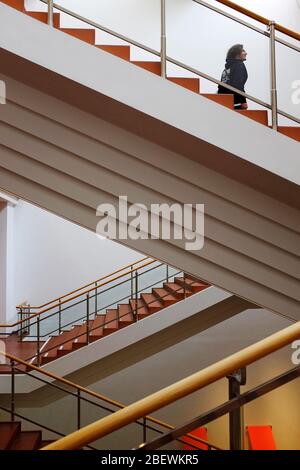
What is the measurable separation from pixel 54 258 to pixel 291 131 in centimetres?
851

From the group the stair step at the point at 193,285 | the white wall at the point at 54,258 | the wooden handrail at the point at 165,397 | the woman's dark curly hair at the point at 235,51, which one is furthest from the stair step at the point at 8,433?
the white wall at the point at 54,258

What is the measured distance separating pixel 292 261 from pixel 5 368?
231 inches

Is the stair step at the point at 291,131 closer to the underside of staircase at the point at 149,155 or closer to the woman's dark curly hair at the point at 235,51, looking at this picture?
the underside of staircase at the point at 149,155

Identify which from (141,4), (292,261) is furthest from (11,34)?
(141,4)

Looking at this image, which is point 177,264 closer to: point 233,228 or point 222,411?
point 233,228

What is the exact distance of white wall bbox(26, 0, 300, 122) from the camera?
5.18 m

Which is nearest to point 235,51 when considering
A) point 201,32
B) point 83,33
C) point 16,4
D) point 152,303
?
point 83,33

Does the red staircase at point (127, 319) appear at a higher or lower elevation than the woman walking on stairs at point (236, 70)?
lower

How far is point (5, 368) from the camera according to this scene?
30.4 feet

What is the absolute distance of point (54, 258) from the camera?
12.3m

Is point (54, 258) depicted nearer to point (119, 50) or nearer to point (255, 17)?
point (119, 50)

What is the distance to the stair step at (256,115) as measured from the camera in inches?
174

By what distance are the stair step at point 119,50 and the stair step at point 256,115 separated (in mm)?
950

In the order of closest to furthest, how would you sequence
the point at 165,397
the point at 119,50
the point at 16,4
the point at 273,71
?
the point at 165,397 < the point at 16,4 < the point at 119,50 < the point at 273,71
